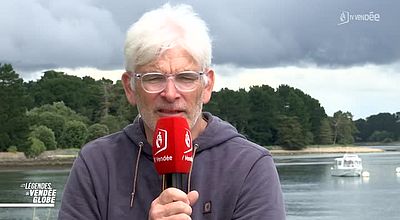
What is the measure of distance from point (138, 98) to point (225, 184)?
0.90ft

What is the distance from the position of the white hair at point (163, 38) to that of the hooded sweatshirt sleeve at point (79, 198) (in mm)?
272

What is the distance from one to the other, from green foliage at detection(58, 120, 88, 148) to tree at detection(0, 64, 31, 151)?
295 cm

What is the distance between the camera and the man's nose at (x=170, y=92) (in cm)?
175

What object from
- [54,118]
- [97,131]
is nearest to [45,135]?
[54,118]

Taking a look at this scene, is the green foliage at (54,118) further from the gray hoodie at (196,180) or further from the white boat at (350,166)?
the gray hoodie at (196,180)

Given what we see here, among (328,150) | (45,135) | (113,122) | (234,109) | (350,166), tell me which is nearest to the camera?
(350,166)

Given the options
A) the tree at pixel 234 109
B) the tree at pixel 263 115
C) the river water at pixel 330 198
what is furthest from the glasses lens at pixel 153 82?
the tree at pixel 263 115

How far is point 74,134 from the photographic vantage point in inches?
2116

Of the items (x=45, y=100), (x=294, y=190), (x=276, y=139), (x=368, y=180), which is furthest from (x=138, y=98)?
(x=45, y=100)

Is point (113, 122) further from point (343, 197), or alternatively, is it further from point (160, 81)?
point (160, 81)

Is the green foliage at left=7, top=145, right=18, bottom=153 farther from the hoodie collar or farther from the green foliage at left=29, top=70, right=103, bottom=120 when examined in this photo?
the hoodie collar

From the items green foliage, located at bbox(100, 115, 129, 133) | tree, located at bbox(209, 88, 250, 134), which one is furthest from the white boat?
tree, located at bbox(209, 88, 250, 134)

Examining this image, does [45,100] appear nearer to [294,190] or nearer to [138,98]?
[294,190]

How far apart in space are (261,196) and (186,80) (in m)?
0.30
